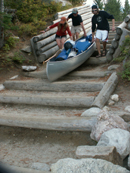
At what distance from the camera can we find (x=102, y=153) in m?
2.43

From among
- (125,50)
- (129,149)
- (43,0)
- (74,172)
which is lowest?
(129,149)

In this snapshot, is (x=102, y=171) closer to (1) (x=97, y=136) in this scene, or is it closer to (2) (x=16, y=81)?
(1) (x=97, y=136)

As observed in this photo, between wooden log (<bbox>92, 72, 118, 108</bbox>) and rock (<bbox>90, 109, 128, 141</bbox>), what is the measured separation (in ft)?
2.91

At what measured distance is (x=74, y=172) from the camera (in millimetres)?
2266

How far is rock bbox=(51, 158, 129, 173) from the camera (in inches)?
86.4

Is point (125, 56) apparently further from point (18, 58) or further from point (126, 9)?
point (126, 9)

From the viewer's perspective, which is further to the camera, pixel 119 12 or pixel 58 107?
pixel 119 12

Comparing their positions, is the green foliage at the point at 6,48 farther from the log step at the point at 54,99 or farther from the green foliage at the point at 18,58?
the log step at the point at 54,99

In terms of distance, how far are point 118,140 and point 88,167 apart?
78 centimetres

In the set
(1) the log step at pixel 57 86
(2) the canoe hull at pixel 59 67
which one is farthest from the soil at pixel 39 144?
(2) the canoe hull at pixel 59 67

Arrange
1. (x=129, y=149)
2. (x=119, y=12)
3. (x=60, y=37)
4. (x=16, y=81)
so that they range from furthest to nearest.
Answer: (x=119, y=12), (x=60, y=37), (x=16, y=81), (x=129, y=149)

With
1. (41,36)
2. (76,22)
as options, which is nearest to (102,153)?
(76,22)

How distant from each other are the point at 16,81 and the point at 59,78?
4.76ft

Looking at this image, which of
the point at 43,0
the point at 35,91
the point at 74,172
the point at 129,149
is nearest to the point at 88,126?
the point at 129,149
